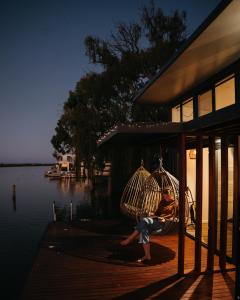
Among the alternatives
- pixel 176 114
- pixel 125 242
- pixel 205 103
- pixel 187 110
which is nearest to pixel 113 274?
pixel 125 242

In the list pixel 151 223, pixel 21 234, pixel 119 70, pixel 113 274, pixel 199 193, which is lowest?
pixel 21 234

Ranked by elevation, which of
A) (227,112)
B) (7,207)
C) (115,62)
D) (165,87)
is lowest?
(7,207)

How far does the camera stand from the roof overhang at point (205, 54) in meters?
4.13

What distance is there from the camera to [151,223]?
19.9 ft

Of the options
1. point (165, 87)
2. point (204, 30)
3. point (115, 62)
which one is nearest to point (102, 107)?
point (115, 62)

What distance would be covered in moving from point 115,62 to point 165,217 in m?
13.8

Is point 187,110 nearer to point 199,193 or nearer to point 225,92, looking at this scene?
point 225,92

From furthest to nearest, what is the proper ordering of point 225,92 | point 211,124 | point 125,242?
1. point 125,242
2. point 225,92
3. point 211,124

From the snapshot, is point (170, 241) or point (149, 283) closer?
point (149, 283)

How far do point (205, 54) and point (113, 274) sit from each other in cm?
409

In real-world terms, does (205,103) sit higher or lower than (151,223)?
higher

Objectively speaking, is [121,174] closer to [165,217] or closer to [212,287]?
[165,217]

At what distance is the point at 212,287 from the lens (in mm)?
4633

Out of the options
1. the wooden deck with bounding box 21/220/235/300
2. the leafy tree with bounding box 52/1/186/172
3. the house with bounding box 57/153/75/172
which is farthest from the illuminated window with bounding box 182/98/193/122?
the house with bounding box 57/153/75/172
